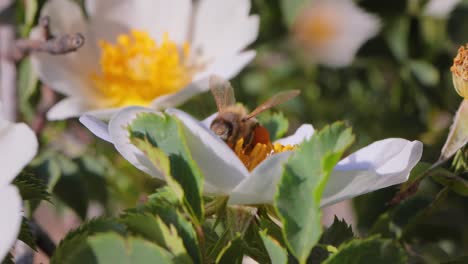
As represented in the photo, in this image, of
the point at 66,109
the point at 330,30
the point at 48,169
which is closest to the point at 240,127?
Result: the point at 48,169

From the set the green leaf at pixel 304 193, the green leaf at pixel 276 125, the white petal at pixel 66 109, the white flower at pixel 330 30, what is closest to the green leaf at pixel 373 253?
the green leaf at pixel 304 193

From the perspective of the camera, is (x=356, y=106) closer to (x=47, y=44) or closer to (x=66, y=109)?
(x=66, y=109)

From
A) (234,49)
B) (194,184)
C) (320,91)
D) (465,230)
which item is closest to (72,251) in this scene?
(194,184)

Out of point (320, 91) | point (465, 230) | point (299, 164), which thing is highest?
point (299, 164)

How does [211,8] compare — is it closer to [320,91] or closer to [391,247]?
[320,91]

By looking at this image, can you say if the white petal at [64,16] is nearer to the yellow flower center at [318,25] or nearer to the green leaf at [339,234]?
the green leaf at [339,234]

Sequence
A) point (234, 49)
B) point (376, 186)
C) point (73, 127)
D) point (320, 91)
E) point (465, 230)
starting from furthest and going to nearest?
point (320, 91), point (73, 127), point (465, 230), point (234, 49), point (376, 186)

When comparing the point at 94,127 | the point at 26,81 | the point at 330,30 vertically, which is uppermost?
the point at 94,127
